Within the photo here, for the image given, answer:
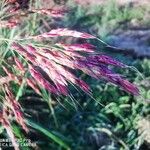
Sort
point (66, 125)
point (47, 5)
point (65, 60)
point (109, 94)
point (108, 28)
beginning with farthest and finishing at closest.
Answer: point (108, 28) < point (47, 5) < point (109, 94) < point (66, 125) < point (65, 60)

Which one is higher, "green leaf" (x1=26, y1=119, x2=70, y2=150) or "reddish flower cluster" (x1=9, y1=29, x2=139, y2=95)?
"reddish flower cluster" (x1=9, y1=29, x2=139, y2=95)

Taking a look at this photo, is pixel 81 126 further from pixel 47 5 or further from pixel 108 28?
pixel 108 28

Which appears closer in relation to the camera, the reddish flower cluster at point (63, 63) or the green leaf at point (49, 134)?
the reddish flower cluster at point (63, 63)

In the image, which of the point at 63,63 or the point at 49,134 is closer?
the point at 63,63

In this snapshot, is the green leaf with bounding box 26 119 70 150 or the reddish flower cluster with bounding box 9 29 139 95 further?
the green leaf with bounding box 26 119 70 150

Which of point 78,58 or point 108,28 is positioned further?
point 108,28

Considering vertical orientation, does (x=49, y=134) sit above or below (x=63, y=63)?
below

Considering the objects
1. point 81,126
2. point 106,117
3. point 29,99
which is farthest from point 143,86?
point 29,99

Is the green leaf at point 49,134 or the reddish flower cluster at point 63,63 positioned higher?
the reddish flower cluster at point 63,63

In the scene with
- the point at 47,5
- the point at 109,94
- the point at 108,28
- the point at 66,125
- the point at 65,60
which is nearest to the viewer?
the point at 65,60

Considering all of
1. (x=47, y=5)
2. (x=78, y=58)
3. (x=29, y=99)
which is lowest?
(x=29, y=99)

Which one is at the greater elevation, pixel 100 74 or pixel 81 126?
pixel 100 74
